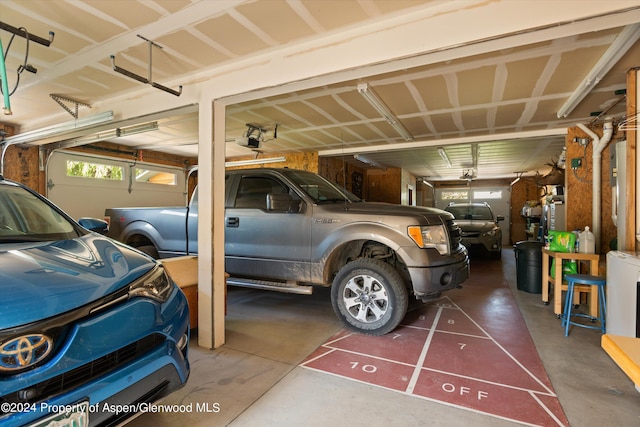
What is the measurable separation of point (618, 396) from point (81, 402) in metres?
3.22

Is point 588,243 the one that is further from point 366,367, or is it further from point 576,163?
point 366,367

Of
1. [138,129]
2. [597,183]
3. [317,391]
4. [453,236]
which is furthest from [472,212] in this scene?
[138,129]

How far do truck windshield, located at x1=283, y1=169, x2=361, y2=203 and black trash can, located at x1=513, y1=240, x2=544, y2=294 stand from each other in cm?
311

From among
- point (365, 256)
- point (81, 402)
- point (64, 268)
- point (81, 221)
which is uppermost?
point (81, 221)

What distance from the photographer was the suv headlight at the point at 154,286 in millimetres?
1585

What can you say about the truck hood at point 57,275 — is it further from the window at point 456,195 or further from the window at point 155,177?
the window at point 456,195

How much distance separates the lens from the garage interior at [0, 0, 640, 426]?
200 centimetres

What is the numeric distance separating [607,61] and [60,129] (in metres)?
6.57

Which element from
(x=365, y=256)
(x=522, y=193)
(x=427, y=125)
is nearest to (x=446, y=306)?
(x=365, y=256)

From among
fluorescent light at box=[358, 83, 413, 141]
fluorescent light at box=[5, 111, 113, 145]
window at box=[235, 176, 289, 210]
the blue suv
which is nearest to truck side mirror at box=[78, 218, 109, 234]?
the blue suv

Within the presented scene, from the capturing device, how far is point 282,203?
11.7 feet

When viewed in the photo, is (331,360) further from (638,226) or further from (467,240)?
(467,240)

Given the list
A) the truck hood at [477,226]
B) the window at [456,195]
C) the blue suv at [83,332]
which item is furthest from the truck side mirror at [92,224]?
the window at [456,195]

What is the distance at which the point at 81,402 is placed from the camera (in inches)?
47.5
